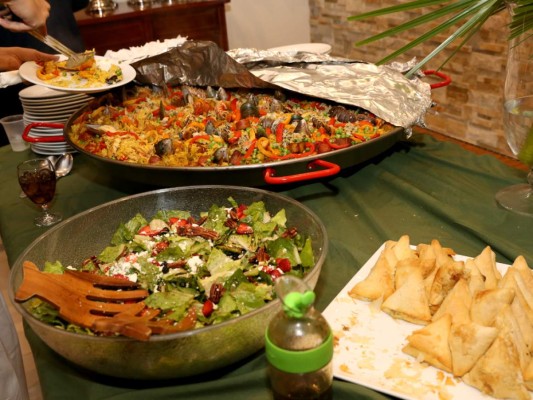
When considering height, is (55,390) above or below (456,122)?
above

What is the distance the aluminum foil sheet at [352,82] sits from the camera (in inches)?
63.7

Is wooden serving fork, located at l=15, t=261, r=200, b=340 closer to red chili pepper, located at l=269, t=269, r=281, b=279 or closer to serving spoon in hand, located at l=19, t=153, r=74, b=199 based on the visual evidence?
red chili pepper, located at l=269, t=269, r=281, b=279

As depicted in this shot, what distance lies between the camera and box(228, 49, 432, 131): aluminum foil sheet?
Result: 1.62 m

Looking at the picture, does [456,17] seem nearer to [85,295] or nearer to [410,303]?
[410,303]

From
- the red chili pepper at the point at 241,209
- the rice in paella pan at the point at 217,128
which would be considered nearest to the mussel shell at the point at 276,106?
the rice in paella pan at the point at 217,128

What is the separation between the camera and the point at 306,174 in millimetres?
1292

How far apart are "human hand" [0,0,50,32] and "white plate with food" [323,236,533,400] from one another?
160 cm

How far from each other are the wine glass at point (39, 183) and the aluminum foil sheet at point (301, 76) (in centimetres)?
68

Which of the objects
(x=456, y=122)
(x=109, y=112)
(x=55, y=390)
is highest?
(x=109, y=112)

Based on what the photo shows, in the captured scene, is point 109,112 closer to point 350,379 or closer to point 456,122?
point 350,379

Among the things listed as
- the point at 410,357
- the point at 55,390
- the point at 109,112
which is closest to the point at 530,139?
the point at 410,357

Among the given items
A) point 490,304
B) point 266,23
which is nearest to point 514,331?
point 490,304

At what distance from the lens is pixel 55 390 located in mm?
890

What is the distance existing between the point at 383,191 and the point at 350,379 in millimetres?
752
